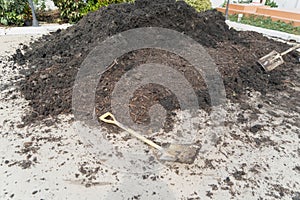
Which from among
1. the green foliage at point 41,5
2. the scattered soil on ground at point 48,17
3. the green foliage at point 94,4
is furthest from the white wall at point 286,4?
the green foliage at point 41,5

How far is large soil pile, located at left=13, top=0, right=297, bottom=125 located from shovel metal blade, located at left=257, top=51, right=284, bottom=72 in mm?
87

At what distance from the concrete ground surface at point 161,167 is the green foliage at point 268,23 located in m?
4.65

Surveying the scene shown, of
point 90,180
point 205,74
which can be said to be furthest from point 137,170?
point 205,74

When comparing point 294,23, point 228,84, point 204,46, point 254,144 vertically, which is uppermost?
point 294,23

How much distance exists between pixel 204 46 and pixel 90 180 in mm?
3012

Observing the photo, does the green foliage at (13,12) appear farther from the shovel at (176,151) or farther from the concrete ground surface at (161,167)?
the shovel at (176,151)

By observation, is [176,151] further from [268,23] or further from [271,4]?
[271,4]

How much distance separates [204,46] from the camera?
4.13 metres

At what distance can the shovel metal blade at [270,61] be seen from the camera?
374 cm

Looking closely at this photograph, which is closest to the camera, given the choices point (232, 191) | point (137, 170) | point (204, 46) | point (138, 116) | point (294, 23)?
point (232, 191)

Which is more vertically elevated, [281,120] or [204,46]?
[204,46]

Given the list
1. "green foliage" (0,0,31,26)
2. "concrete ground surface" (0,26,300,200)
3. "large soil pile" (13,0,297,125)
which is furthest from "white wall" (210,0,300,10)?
"concrete ground surface" (0,26,300,200)

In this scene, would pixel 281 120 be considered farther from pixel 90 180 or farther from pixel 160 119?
pixel 90 180

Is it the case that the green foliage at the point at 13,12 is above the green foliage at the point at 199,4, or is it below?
below
